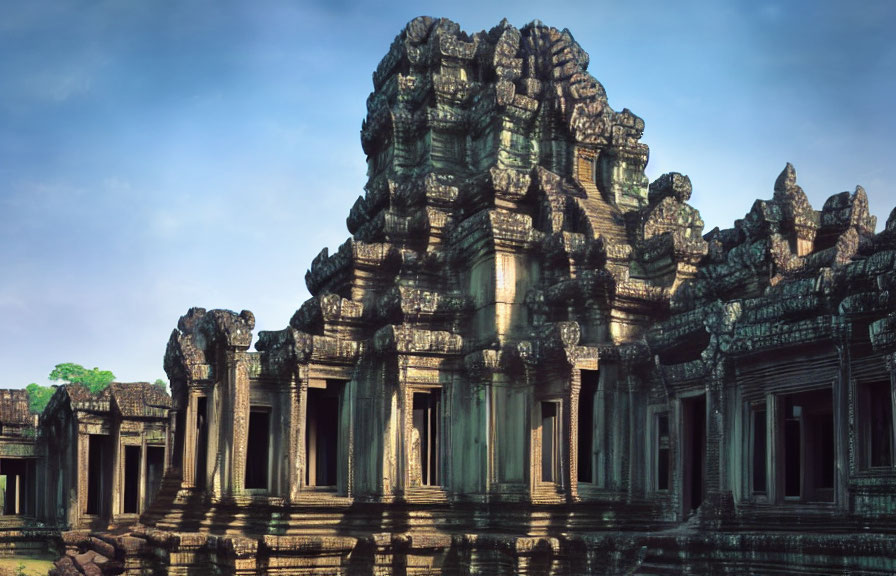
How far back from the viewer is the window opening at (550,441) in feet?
53.8

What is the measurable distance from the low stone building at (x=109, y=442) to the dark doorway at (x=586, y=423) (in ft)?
34.9

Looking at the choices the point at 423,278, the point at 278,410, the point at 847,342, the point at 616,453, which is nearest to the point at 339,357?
the point at 278,410

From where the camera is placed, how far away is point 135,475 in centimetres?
2584

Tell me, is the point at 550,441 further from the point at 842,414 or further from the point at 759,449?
the point at 842,414

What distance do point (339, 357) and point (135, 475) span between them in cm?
1125

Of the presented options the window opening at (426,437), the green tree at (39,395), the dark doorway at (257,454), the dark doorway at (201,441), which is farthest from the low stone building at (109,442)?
the green tree at (39,395)

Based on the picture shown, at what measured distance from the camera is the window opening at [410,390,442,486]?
17219mm

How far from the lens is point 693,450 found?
1512cm

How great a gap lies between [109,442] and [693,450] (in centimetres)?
1550

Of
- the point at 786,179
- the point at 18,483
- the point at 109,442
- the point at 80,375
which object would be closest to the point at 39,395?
the point at 80,375

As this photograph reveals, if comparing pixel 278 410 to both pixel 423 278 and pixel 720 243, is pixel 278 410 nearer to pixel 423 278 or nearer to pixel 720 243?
pixel 423 278

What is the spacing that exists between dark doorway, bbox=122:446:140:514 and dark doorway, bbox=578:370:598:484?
12135mm

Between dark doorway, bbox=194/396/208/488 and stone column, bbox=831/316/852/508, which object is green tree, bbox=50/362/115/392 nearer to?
dark doorway, bbox=194/396/208/488

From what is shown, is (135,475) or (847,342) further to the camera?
(135,475)
